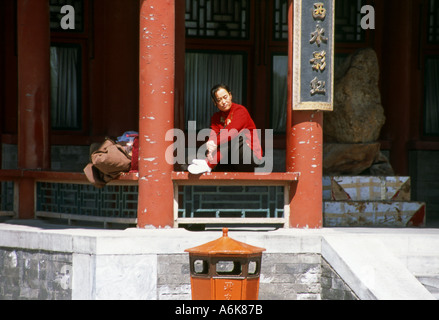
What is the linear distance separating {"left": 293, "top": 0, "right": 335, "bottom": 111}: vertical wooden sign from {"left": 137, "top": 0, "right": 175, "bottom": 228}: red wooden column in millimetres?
1445

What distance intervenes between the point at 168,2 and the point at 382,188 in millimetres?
3891

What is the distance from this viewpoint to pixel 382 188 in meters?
10.3

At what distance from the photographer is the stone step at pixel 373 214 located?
10.0 meters

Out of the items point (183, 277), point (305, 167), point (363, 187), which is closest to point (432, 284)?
point (305, 167)

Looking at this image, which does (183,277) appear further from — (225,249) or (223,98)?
(223,98)

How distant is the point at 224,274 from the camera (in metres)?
6.74

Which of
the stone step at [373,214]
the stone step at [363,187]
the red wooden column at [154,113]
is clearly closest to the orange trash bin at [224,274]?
the red wooden column at [154,113]

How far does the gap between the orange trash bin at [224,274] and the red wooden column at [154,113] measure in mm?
1852

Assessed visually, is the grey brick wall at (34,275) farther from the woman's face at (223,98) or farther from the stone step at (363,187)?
the stone step at (363,187)

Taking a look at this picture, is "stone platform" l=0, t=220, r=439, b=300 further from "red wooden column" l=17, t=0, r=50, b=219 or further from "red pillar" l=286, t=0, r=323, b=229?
"red wooden column" l=17, t=0, r=50, b=219

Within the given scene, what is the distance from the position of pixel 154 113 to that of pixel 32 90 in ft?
6.87

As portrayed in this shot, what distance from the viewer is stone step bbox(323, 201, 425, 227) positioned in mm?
10008

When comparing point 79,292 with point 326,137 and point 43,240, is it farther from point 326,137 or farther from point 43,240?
point 326,137

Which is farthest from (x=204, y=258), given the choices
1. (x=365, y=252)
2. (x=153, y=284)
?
(x=365, y=252)
